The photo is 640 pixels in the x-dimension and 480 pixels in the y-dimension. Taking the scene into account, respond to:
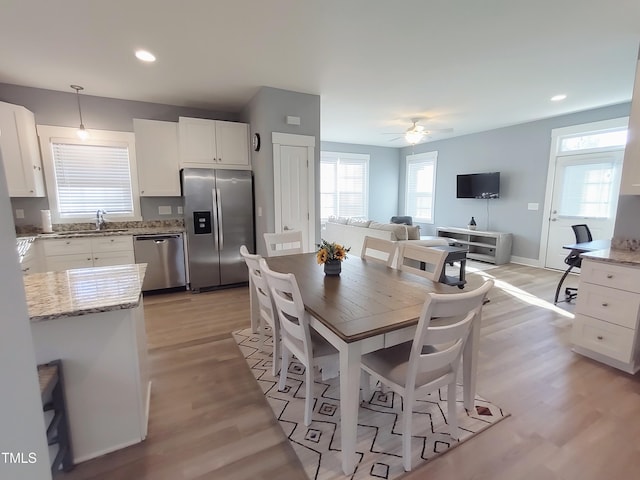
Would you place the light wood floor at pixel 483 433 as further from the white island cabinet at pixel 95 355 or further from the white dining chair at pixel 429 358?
the white dining chair at pixel 429 358

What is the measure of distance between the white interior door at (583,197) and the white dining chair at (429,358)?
16.2ft

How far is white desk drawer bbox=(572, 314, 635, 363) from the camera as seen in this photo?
88.7 inches

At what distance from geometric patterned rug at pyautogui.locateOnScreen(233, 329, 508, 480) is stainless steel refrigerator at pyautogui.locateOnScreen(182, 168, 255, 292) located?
229 cm

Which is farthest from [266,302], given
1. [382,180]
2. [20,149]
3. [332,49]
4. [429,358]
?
[382,180]

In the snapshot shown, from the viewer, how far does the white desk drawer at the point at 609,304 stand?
2.21 metres

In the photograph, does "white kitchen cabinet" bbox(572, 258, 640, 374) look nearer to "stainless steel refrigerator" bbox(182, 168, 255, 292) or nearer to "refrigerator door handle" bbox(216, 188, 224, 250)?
"stainless steel refrigerator" bbox(182, 168, 255, 292)

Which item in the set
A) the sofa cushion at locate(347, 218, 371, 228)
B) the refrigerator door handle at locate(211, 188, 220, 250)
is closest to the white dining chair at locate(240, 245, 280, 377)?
the refrigerator door handle at locate(211, 188, 220, 250)

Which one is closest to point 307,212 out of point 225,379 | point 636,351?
point 225,379

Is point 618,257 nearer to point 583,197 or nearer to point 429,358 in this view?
point 429,358

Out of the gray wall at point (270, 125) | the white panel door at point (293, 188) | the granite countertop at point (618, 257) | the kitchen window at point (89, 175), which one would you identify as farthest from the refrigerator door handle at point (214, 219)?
the granite countertop at point (618, 257)

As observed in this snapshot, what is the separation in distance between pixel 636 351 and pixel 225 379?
123 inches

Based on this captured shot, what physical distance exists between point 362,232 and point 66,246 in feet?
14.0

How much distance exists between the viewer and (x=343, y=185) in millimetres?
7766

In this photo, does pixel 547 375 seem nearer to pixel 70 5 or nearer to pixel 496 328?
pixel 496 328
